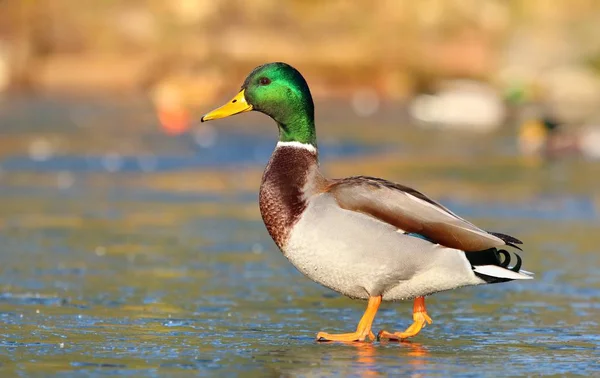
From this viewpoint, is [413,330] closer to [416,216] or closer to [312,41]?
[416,216]

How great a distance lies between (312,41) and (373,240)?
113ft

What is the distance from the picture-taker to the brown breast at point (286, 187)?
659 centimetres

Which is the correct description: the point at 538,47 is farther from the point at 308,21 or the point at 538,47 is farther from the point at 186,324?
the point at 186,324

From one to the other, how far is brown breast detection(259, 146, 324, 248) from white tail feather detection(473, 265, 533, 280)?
89cm

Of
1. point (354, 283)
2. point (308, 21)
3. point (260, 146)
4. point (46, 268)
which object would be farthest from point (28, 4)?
point (354, 283)

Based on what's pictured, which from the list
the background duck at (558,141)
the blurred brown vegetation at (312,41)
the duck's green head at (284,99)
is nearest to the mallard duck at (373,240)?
the duck's green head at (284,99)

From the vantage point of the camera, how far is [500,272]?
257 inches

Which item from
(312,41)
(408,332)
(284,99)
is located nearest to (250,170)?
(284,99)

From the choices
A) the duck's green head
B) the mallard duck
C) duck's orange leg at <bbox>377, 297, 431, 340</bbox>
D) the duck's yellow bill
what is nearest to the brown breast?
the mallard duck

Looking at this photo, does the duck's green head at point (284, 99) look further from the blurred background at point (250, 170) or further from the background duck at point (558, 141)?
the background duck at point (558, 141)

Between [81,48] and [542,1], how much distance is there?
14.7 m

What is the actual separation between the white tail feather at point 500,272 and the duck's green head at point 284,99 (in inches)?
43.0

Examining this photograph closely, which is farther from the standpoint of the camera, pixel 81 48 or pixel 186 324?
pixel 81 48

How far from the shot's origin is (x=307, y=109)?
23.0ft
